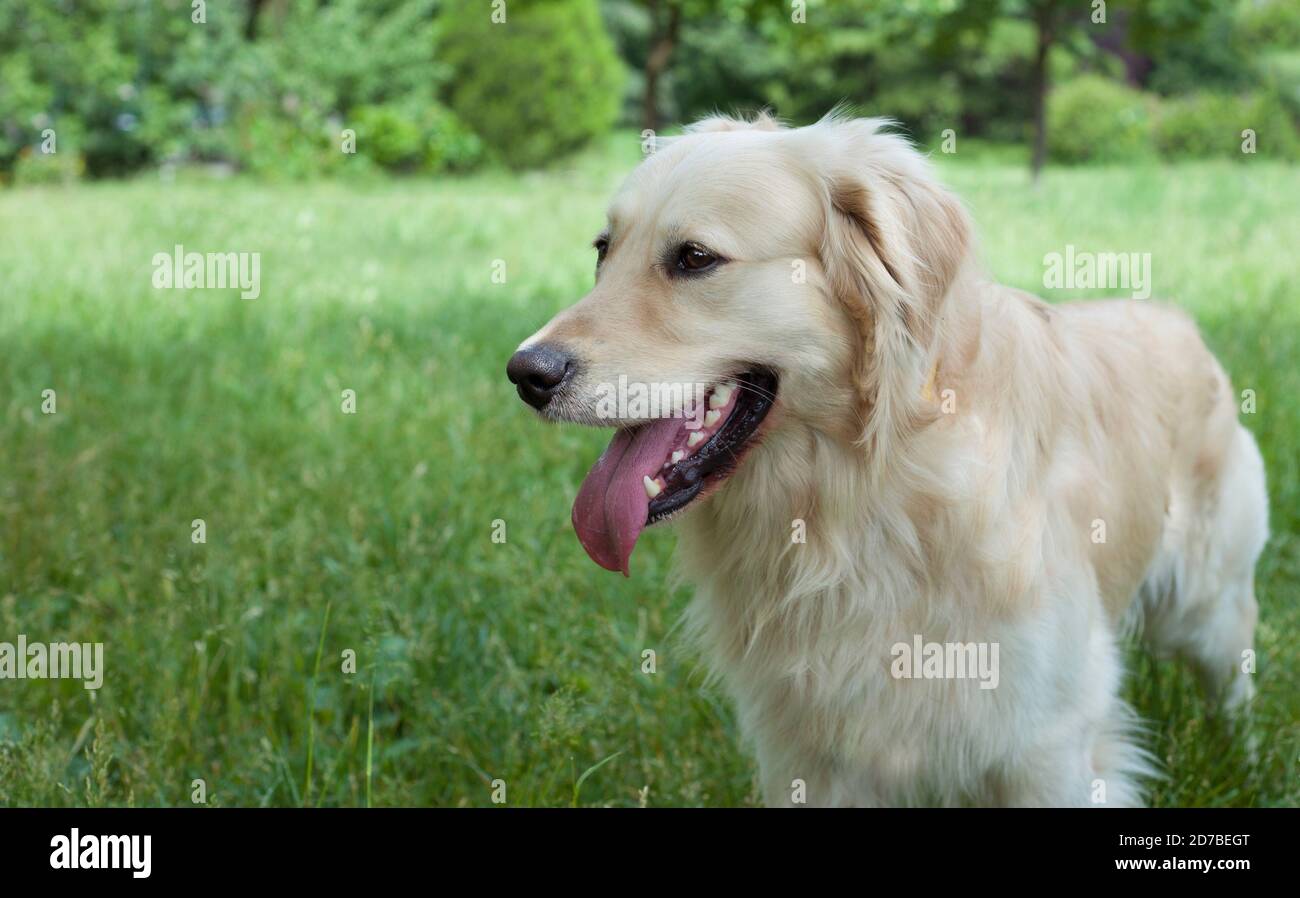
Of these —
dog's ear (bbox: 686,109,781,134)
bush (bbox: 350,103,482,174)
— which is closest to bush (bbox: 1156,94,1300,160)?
bush (bbox: 350,103,482,174)

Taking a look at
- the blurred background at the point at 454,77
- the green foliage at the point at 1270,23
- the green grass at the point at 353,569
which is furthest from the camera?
the green foliage at the point at 1270,23

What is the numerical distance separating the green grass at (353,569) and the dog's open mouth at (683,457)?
51 centimetres

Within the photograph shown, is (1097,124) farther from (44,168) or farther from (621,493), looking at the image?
(621,493)

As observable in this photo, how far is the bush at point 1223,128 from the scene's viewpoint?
21.4m

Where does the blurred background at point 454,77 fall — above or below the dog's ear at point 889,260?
above

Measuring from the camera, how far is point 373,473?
4863 millimetres

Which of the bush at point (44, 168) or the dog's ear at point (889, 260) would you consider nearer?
the dog's ear at point (889, 260)

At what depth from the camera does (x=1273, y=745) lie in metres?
3.14

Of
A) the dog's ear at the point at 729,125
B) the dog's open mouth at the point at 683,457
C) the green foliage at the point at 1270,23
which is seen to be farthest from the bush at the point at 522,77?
the dog's open mouth at the point at 683,457

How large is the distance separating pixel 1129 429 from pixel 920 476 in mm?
750

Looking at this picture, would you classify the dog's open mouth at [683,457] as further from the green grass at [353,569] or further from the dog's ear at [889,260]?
the green grass at [353,569]

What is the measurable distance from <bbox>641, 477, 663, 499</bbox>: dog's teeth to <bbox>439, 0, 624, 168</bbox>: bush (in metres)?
18.6
